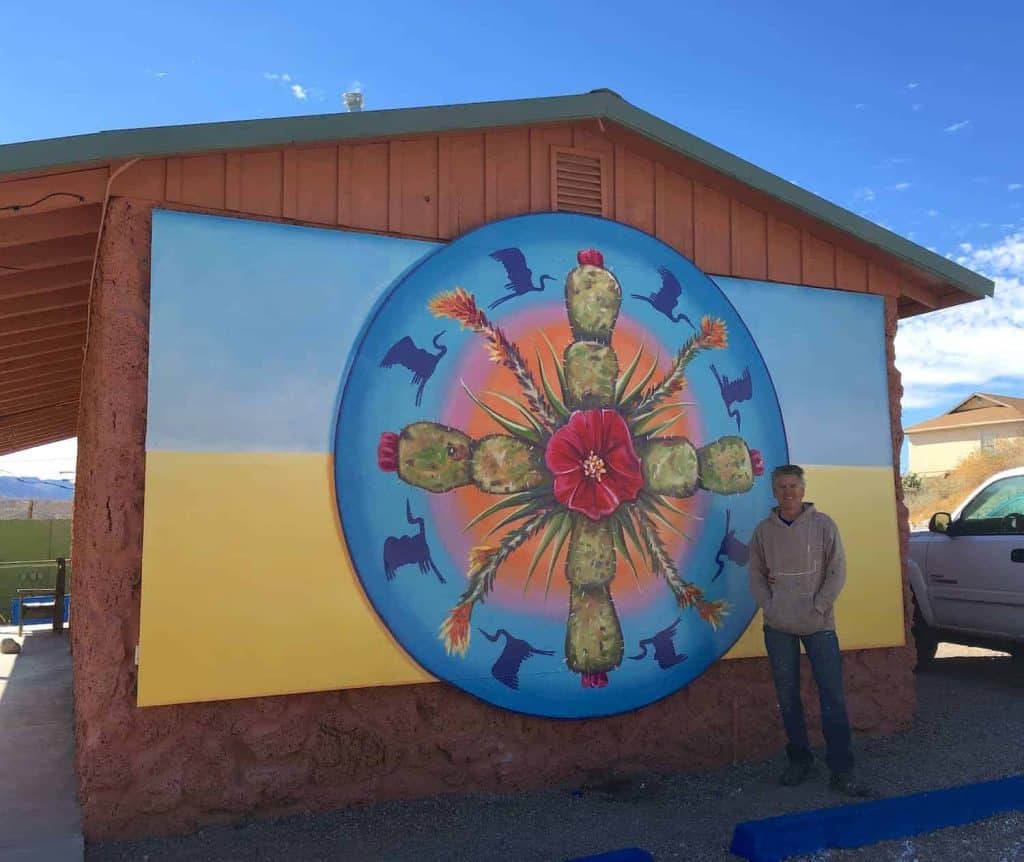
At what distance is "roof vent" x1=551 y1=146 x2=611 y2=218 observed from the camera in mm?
5230

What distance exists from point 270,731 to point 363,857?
785mm

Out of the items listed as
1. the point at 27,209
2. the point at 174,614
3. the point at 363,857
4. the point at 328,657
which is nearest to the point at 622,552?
the point at 328,657

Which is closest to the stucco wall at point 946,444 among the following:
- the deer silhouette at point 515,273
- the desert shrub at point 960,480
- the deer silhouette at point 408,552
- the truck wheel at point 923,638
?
the desert shrub at point 960,480

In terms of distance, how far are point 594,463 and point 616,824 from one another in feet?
6.30

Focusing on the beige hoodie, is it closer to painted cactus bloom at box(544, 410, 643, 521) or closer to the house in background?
painted cactus bloom at box(544, 410, 643, 521)

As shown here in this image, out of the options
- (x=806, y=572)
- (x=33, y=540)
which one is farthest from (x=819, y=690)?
(x=33, y=540)

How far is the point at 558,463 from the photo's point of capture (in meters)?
4.97

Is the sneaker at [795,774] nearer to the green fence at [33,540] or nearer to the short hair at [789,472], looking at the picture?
the short hair at [789,472]

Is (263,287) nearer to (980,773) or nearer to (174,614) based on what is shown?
(174,614)

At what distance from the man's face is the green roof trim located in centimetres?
186

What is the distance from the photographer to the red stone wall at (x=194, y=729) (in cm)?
403

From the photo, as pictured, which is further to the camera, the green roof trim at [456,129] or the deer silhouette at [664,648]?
the deer silhouette at [664,648]

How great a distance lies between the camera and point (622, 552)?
16.6 feet

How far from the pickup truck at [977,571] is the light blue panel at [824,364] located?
6.90 feet
